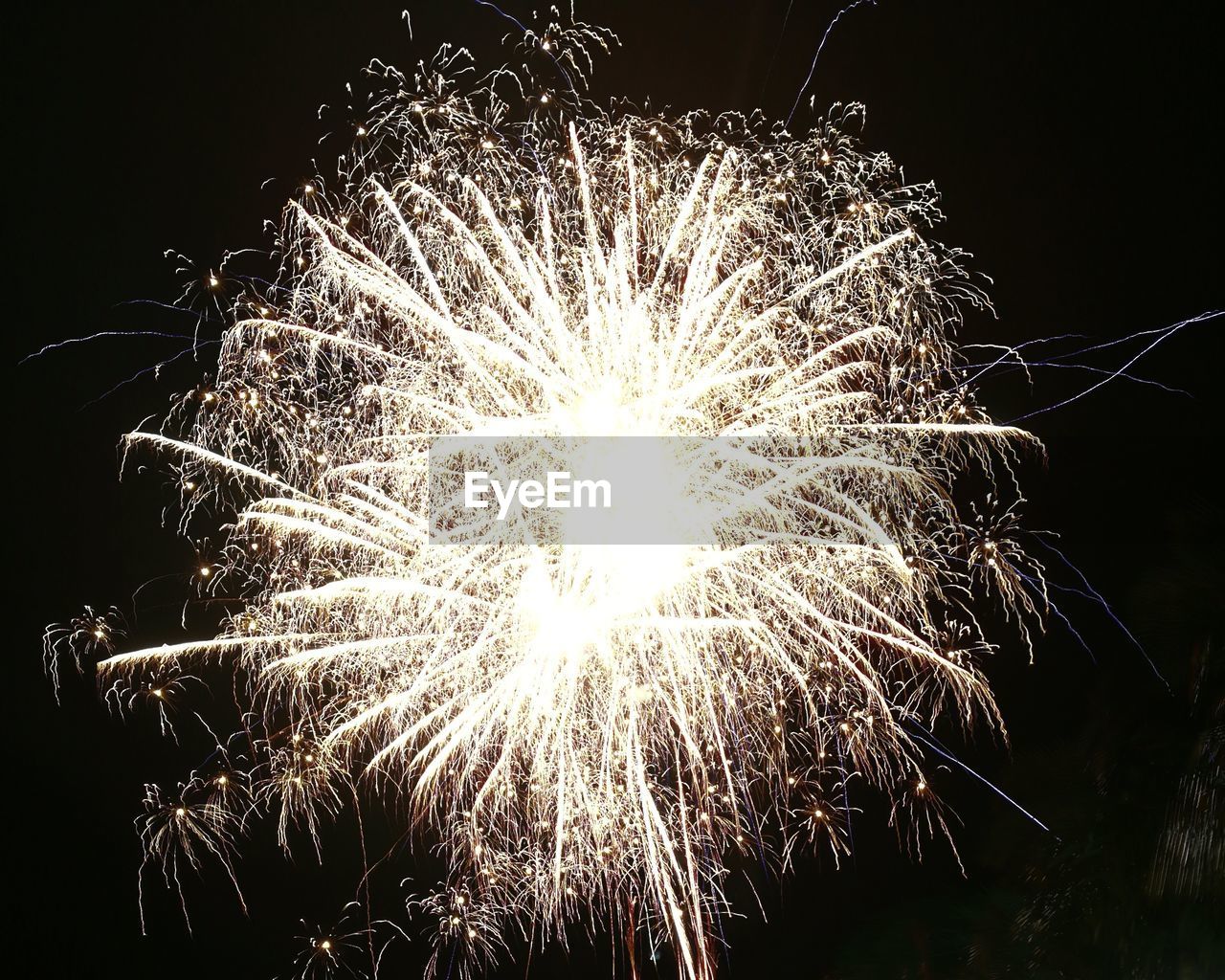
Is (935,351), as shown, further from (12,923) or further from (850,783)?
(12,923)

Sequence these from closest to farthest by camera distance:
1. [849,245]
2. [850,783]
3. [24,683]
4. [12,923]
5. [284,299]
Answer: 1. [849,245]
2. [284,299]
3. [850,783]
4. [24,683]
5. [12,923]

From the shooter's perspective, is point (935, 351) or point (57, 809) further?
point (57, 809)

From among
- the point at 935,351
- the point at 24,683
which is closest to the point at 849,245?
the point at 935,351

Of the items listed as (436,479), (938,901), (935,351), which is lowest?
(938,901)

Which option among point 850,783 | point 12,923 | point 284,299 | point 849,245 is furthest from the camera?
point 12,923

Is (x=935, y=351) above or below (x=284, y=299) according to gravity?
below

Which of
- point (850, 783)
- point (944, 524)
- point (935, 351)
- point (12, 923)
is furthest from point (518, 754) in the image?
point (12, 923)
